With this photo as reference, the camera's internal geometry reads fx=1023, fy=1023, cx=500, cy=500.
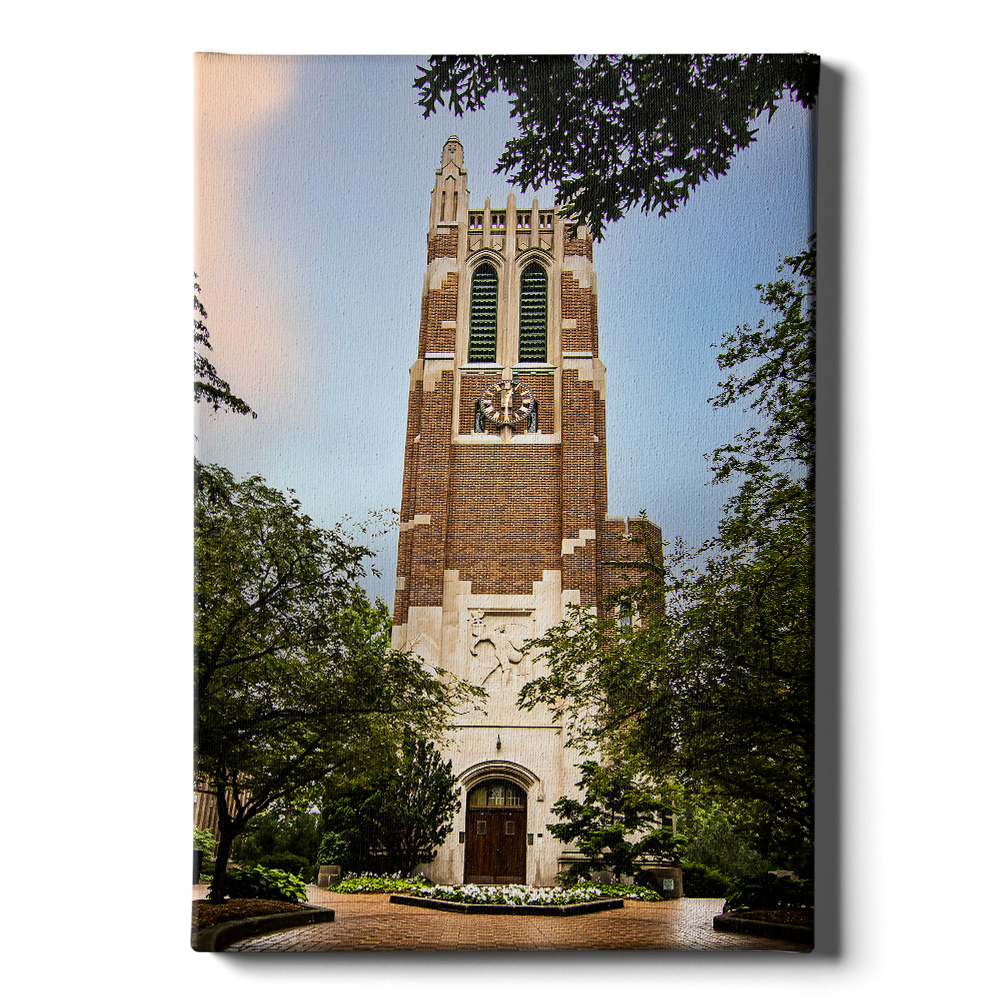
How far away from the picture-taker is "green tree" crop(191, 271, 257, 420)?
26.5 feet

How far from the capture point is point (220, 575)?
8.38 meters

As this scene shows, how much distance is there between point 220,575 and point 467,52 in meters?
4.67

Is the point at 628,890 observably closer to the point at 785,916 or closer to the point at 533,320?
the point at 785,916

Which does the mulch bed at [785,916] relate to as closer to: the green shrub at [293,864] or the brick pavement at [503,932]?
the brick pavement at [503,932]

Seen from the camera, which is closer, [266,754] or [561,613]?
[266,754]

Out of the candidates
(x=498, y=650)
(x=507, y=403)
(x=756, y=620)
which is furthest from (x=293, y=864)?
(x=507, y=403)

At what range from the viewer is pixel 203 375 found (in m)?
8.07

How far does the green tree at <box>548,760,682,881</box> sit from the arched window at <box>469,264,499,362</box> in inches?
174

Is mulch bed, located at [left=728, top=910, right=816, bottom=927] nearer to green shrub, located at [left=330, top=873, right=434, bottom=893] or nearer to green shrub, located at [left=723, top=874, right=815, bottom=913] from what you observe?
green shrub, located at [left=723, top=874, right=815, bottom=913]

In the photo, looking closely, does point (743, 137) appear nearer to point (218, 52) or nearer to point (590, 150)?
point (590, 150)

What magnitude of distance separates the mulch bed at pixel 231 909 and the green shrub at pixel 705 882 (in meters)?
2.95

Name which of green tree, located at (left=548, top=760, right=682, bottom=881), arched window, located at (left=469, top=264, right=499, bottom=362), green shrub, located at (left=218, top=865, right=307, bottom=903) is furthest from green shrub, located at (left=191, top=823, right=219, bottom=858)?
arched window, located at (left=469, top=264, right=499, bottom=362)

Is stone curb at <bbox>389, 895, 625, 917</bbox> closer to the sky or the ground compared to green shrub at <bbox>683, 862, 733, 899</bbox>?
closer to the ground
